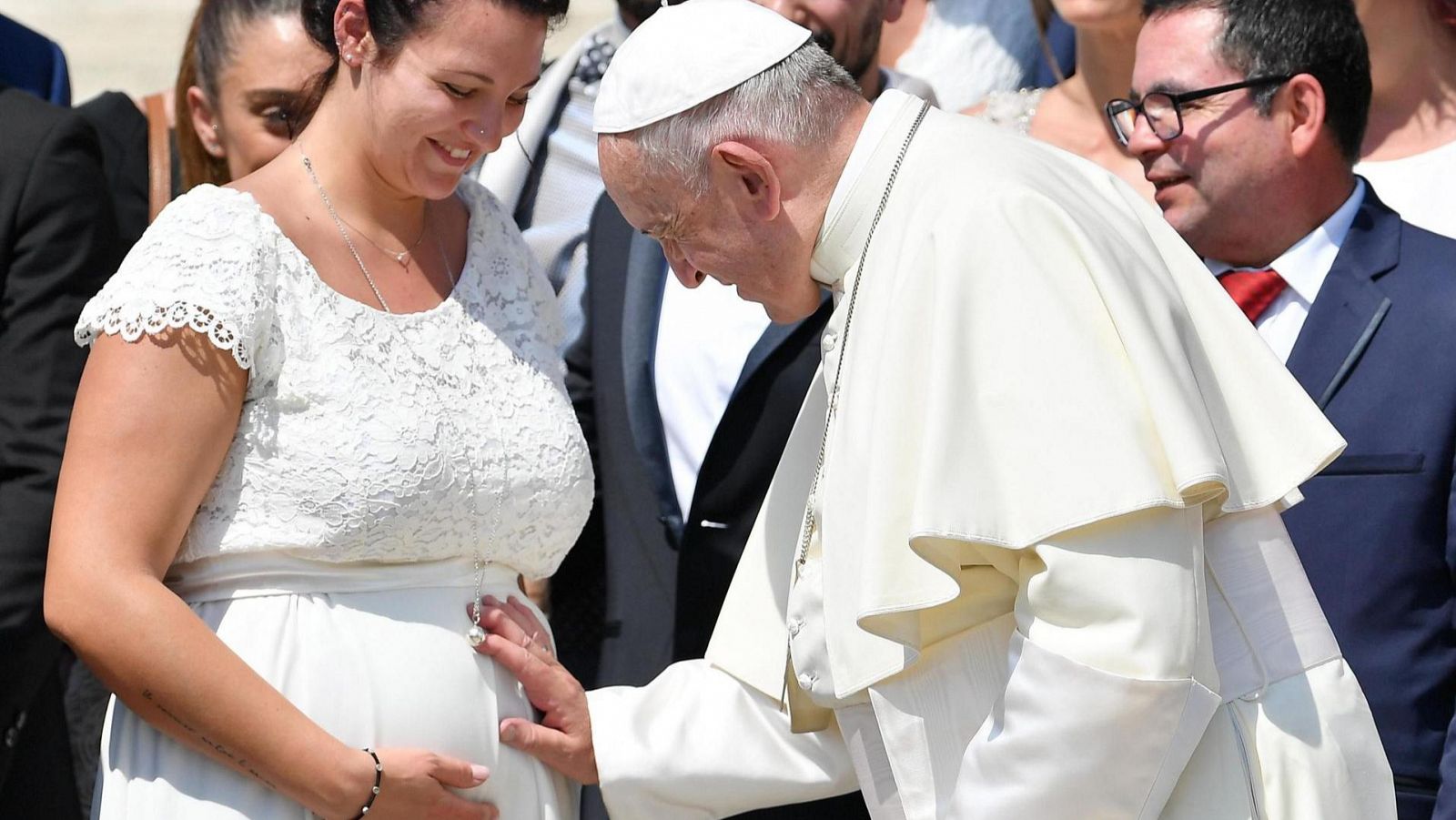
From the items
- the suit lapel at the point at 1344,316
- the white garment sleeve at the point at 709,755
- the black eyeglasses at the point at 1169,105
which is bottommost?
the white garment sleeve at the point at 709,755

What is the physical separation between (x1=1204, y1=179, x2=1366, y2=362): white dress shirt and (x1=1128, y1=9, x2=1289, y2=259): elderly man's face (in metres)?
0.09

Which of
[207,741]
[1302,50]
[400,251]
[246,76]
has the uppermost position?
[1302,50]

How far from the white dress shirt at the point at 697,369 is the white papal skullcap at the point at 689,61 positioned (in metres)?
1.03

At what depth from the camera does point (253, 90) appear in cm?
386

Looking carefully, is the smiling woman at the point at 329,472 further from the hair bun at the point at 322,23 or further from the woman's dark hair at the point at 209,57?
the woman's dark hair at the point at 209,57

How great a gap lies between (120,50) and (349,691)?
735 centimetres

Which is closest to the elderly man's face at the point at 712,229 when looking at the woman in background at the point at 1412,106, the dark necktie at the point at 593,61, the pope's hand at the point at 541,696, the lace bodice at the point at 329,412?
the lace bodice at the point at 329,412

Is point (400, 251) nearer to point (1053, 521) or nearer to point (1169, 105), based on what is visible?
point (1053, 521)

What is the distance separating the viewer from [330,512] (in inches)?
98.9

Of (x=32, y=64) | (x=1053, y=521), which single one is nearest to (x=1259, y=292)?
(x=1053, y=521)

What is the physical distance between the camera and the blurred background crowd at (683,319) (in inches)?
112

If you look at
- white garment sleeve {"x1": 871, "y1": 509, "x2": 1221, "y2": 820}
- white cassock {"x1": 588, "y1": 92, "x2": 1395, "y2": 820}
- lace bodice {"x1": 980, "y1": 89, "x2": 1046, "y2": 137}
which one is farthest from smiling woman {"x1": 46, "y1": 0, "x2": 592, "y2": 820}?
lace bodice {"x1": 980, "y1": 89, "x2": 1046, "y2": 137}

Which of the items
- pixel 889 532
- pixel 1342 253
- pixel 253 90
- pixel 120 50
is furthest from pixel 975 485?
pixel 120 50

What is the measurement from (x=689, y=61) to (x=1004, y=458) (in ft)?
2.32
